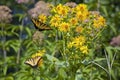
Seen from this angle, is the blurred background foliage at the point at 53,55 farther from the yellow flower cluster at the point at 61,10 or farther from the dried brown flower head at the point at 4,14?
the yellow flower cluster at the point at 61,10

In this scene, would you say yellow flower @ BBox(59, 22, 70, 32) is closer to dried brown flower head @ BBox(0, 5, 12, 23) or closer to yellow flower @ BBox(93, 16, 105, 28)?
yellow flower @ BBox(93, 16, 105, 28)

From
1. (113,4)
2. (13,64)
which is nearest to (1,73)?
(13,64)

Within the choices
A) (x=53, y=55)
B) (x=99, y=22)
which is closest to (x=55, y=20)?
(x=99, y=22)

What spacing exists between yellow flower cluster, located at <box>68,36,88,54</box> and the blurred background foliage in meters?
0.18

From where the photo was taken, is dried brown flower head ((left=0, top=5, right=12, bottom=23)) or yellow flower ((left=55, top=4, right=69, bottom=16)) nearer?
yellow flower ((left=55, top=4, right=69, bottom=16))

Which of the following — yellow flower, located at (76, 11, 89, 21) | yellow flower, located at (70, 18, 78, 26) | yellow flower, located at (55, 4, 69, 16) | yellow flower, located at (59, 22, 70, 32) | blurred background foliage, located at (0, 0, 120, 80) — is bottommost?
blurred background foliage, located at (0, 0, 120, 80)

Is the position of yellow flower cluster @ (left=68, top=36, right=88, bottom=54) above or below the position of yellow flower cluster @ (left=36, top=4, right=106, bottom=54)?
below

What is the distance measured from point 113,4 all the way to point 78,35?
232cm

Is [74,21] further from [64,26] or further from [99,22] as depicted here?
[99,22]

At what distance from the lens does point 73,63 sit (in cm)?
336

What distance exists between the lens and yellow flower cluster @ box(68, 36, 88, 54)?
10.5 feet

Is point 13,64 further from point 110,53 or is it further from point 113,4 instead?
point 113,4

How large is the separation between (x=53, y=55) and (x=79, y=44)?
3.66ft

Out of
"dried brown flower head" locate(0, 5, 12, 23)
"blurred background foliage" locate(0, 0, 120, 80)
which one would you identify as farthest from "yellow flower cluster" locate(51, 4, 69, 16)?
"dried brown flower head" locate(0, 5, 12, 23)
